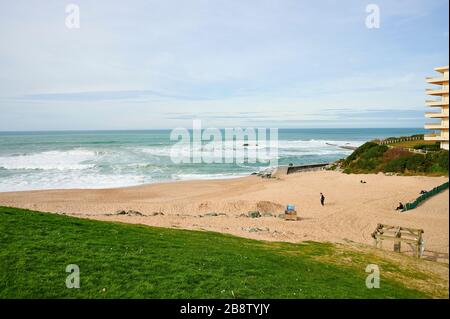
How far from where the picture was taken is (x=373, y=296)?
864cm

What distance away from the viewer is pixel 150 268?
29.0 ft

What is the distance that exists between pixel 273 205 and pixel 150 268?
61.9ft

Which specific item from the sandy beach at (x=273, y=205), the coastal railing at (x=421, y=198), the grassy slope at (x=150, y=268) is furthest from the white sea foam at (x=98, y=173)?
the grassy slope at (x=150, y=268)

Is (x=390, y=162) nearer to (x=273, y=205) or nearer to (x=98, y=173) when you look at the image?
(x=273, y=205)

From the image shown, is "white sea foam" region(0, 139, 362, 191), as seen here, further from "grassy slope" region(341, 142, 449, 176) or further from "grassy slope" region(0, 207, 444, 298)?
"grassy slope" region(0, 207, 444, 298)

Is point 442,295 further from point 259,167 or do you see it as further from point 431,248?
point 259,167

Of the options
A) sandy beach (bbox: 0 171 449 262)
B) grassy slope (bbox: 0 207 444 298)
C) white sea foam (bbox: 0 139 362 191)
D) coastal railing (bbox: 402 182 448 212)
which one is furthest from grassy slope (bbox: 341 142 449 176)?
grassy slope (bbox: 0 207 444 298)

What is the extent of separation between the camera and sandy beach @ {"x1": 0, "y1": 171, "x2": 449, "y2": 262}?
1933cm

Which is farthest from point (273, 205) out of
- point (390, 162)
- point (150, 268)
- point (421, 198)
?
point (390, 162)

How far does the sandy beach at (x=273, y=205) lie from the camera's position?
1933 cm

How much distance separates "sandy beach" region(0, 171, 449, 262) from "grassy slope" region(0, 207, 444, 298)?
19.6ft

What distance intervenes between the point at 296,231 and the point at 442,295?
405 inches

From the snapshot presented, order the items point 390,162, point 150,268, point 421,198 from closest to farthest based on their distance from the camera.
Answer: point 150,268, point 421,198, point 390,162

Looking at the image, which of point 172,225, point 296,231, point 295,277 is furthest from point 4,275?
point 296,231
